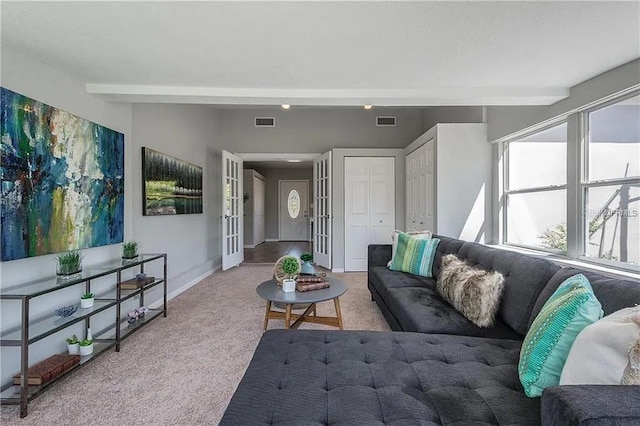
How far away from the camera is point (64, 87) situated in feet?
7.95

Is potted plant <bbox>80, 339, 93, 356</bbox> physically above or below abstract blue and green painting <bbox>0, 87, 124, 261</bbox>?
below

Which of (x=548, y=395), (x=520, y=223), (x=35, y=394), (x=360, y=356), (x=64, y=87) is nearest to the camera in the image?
(x=548, y=395)

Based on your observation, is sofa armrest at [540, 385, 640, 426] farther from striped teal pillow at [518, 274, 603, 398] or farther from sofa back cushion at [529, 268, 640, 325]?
sofa back cushion at [529, 268, 640, 325]

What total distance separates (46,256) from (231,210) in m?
3.34

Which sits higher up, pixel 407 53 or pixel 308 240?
pixel 407 53

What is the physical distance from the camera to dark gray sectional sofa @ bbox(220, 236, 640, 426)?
2.90 ft

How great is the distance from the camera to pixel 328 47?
82.6 inches

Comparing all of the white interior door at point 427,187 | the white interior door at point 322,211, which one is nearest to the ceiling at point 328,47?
the white interior door at point 427,187

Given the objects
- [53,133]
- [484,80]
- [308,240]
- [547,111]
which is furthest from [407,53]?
[308,240]

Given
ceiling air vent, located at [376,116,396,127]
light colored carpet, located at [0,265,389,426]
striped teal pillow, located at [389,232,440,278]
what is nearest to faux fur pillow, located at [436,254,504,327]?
striped teal pillow, located at [389,232,440,278]

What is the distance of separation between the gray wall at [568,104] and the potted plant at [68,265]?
422cm

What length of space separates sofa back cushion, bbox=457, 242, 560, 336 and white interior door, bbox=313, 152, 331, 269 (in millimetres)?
3580

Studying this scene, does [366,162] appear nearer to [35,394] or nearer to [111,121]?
[111,121]

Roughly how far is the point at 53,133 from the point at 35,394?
1.69 meters
